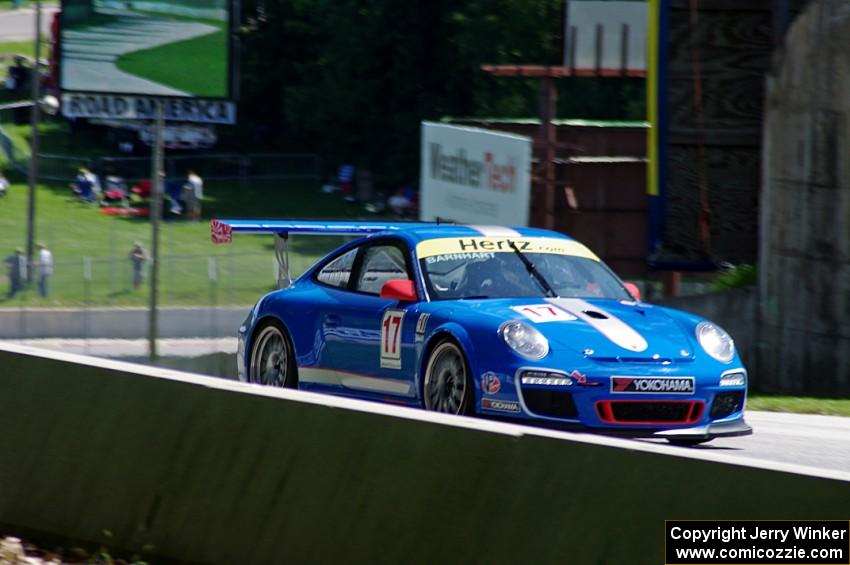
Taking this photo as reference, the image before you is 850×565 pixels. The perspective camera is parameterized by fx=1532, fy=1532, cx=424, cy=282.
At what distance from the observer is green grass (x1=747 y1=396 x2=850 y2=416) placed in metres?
13.2

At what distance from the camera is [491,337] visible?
8.47m

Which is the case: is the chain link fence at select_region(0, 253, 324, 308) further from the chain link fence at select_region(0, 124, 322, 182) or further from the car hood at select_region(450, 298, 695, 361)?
the car hood at select_region(450, 298, 695, 361)

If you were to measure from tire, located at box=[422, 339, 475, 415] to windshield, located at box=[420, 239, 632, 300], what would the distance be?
517mm

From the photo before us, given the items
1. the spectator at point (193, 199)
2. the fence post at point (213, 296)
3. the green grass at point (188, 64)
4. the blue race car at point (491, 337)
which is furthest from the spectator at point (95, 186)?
the blue race car at point (491, 337)

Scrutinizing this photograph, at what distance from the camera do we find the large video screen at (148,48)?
33.8 m

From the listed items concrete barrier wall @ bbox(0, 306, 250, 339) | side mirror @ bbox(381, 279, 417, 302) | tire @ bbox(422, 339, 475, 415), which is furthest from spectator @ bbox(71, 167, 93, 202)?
tire @ bbox(422, 339, 475, 415)

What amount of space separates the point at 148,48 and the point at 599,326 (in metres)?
27.0

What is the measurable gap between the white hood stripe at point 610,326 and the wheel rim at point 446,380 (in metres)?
0.74

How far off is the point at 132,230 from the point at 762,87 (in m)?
26.0

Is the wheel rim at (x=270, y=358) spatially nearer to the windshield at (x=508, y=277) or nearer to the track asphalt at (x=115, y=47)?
the windshield at (x=508, y=277)

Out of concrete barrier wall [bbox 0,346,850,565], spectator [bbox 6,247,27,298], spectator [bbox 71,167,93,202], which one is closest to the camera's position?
concrete barrier wall [bbox 0,346,850,565]

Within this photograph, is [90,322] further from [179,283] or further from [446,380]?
[446,380]

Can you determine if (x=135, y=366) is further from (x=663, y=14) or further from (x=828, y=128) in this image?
(x=663, y=14)

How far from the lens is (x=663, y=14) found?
19.9 metres
